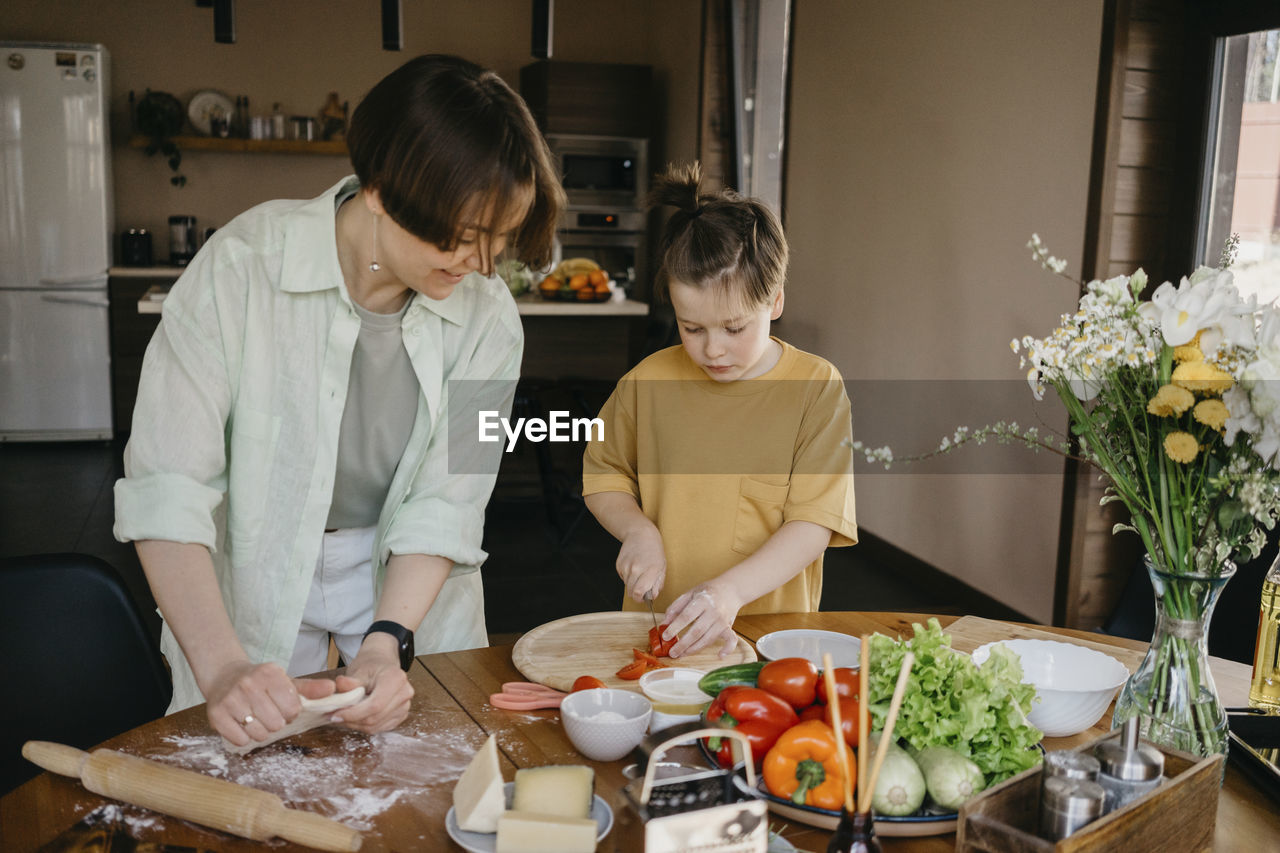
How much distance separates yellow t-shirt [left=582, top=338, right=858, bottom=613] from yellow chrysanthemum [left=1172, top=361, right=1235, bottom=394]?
0.70m

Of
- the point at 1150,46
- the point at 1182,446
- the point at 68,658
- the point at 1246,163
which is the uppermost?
the point at 1150,46

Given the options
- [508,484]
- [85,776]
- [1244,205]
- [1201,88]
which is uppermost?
[1201,88]

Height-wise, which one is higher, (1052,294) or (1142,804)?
(1052,294)

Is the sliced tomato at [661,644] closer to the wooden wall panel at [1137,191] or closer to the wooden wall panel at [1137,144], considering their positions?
the wooden wall panel at [1137,144]

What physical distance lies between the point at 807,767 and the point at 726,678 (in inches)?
9.8

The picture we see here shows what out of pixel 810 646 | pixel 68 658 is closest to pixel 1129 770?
pixel 810 646

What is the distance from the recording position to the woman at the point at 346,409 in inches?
45.2

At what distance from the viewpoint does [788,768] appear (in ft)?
3.24

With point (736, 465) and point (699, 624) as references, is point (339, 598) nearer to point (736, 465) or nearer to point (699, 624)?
point (699, 624)

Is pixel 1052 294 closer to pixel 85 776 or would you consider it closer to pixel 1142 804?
pixel 1142 804

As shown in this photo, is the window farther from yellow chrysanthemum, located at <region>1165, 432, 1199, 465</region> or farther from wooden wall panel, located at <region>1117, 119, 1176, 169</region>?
yellow chrysanthemum, located at <region>1165, 432, 1199, 465</region>

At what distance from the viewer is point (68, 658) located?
4.67ft

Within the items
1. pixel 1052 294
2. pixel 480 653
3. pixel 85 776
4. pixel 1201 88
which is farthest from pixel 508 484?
pixel 85 776

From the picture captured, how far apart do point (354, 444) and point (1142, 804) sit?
1.01m
